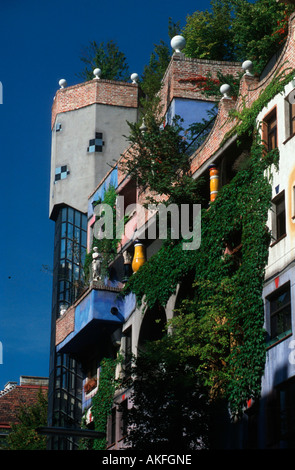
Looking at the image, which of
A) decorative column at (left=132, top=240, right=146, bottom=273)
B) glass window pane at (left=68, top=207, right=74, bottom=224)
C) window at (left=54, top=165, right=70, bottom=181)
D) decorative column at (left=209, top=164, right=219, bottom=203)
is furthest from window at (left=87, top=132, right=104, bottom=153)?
decorative column at (left=209, top=164, right=219, bottom=203)

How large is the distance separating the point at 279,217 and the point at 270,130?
2499mm

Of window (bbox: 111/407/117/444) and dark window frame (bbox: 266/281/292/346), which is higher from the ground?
dark window frame (bbox: 266/281/292/346)

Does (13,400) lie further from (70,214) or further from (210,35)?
(210,35)

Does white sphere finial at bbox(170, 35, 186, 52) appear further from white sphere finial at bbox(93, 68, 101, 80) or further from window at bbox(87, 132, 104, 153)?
white sphere finial at bbox(93, 68, 101, 80)

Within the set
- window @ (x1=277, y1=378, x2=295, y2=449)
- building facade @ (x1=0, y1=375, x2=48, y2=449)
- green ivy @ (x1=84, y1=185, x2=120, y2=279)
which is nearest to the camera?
window @ (x1=277, y1=378, x2=295, y2=449)

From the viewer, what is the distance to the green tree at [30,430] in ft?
138

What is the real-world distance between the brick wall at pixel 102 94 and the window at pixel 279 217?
57.1ft

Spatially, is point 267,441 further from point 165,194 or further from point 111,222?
point 111,222

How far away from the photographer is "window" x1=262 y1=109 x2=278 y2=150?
25.5 m

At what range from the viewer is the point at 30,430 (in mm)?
43125

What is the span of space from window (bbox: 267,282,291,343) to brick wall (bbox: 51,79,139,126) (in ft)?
62.1
